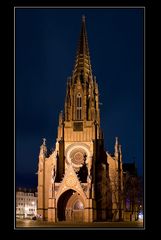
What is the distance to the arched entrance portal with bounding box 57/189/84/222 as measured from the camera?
162ft

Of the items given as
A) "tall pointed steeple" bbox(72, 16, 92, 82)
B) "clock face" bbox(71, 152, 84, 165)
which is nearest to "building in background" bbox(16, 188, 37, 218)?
"tall pointed steeple" bbox(72, 16, 92, 82)

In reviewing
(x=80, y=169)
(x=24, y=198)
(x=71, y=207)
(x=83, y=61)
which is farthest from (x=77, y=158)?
(x=24, y=198)

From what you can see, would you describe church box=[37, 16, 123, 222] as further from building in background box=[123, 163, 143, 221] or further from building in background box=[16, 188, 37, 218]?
building in background box=[16, 188, 37, 218]

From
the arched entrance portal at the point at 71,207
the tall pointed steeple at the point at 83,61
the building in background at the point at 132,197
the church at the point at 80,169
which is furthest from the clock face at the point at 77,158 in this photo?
the tall pointed steeple at the point at 83,61

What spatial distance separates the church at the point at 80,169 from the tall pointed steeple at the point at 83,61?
0.83m

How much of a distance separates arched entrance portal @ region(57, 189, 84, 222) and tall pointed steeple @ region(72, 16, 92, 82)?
16.0 meters

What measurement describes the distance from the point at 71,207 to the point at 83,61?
21.3 m

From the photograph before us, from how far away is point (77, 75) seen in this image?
190 feet

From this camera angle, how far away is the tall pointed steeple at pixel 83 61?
58.2 m

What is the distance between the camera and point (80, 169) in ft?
169
